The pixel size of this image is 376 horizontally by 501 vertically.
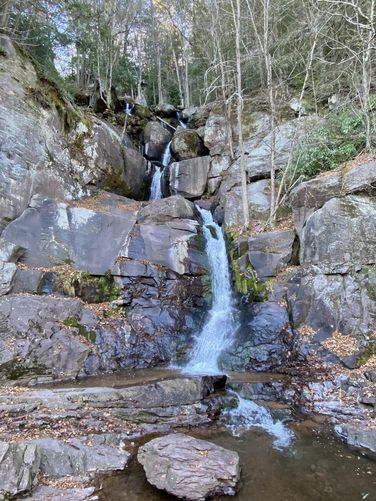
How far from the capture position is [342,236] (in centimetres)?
876

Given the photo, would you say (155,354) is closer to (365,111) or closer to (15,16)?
(365,111)

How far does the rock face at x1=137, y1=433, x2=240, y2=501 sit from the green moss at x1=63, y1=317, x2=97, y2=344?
4107 mm

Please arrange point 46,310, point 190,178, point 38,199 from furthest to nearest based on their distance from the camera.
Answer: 1. point 190,178
2. point 38,199
3. point 46,310

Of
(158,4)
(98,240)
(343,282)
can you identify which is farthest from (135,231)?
(158,4)

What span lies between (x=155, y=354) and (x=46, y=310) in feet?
9.63

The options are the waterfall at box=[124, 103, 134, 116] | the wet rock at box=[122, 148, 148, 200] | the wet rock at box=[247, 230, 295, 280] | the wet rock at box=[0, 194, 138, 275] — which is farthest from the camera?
the waterfall at box=[124, 103, 134, 116]

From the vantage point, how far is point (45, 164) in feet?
37.1

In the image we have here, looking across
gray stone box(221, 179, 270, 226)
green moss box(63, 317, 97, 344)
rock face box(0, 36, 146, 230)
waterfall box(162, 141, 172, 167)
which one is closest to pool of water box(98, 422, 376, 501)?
green moss box(63, 317, 97, 344)

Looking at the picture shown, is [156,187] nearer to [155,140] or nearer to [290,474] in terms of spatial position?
[155,140]

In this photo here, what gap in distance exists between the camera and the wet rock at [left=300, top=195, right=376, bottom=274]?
28.0 ft

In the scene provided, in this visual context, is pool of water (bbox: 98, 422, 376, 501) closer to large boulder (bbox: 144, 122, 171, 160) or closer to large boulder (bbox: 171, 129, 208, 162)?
large boulder (bbox: 171, 129, 208, 162)

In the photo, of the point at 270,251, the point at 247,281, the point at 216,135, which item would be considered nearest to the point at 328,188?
the point at 270,251

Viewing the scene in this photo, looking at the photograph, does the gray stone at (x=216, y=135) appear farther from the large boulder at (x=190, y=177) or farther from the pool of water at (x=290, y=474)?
the pool of water at (x=290, y=474)

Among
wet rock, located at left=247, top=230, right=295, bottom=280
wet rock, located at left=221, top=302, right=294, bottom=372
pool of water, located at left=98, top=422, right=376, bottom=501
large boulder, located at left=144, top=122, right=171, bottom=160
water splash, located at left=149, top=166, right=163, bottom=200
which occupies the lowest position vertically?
pool of water, located at left=98, top=422, right=376, bottom=501
